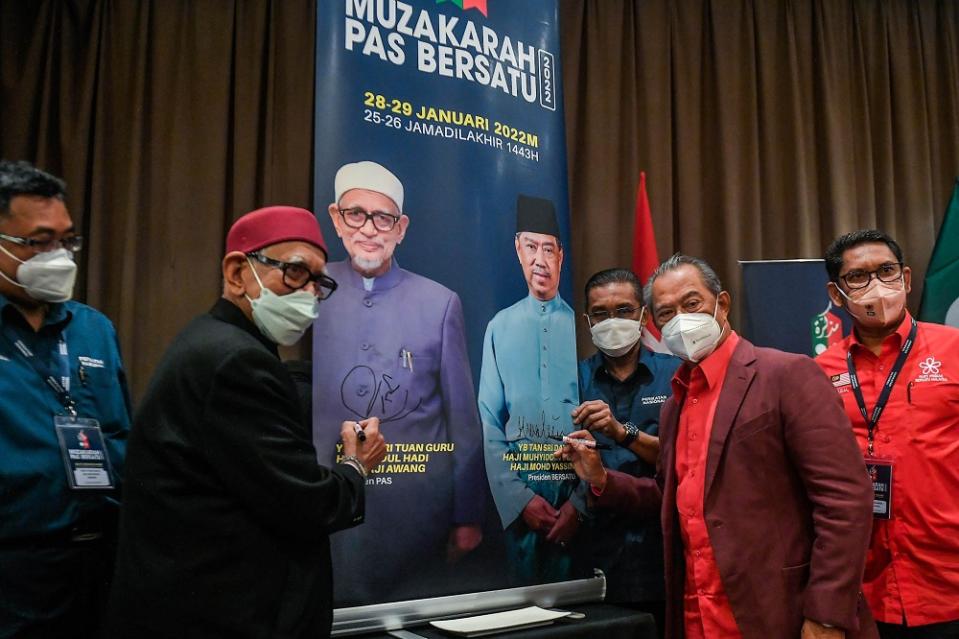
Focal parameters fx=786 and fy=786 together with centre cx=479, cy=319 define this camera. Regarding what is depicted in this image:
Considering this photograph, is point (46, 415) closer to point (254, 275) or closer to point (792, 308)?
point (254, 275)

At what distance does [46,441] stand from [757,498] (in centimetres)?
175

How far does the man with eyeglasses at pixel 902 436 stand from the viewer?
2158 mm

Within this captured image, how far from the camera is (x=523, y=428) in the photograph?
2.44 m

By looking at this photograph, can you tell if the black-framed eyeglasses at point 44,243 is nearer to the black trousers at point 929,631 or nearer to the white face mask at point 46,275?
the white face mask at point 46,275

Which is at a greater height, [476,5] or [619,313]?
[476,5]

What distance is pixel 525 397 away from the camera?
8.09 ft

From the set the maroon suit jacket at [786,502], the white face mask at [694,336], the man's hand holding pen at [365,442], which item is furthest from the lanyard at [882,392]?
the man's hand holding pen at [365,442]

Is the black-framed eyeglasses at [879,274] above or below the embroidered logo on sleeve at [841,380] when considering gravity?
above

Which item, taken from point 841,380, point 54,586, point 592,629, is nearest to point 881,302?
point 841,380

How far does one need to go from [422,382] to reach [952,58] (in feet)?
13.7

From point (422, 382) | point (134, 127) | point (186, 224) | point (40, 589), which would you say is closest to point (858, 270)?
point (422, 382)

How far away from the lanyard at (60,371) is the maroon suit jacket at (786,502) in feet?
5.40

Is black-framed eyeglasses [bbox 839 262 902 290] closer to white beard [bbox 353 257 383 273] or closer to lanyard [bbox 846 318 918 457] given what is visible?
lanyard [bbox 846 318 918 457]

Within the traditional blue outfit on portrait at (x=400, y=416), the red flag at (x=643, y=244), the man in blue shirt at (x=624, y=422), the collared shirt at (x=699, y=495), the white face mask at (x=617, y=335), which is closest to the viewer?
the collared shirt at (x=699, y=495)
